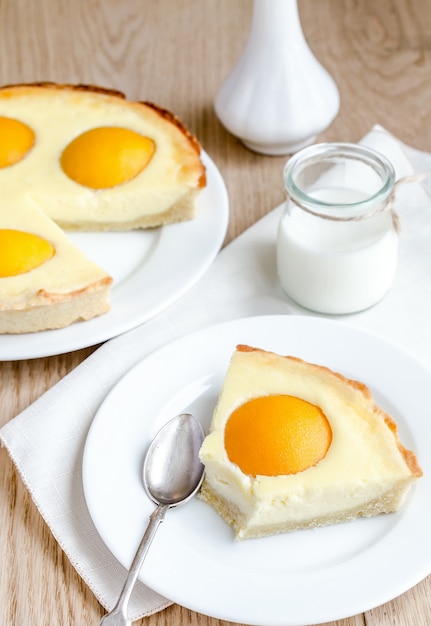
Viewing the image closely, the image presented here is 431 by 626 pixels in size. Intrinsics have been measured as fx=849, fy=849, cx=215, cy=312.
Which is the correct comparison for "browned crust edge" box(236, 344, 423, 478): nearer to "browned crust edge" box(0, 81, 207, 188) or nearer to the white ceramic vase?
"browned crust edge" box(0, 81, 207, 188)

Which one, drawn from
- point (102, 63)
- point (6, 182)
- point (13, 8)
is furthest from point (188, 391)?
point (13, 8)

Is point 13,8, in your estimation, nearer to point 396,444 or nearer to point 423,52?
point 423,52

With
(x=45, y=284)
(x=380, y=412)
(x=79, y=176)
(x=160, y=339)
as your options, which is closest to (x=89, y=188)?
(x=79, y=176)

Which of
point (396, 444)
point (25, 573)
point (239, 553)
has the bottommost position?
point (25, 573)

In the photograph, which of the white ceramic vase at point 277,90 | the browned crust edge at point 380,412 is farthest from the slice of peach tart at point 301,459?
the white ceramic vase at point 277,90

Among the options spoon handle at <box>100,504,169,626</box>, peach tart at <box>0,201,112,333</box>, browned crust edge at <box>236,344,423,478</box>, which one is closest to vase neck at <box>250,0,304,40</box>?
peach tart at <box>0,201,112,333</box>

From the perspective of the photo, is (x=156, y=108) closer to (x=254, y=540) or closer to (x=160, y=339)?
(x=160, y=339)
